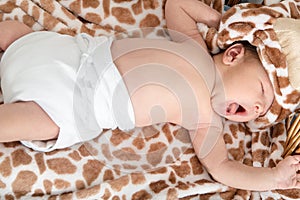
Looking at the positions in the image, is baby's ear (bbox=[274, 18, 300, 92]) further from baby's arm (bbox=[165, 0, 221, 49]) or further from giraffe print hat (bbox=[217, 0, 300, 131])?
baby's arm (bbox=[165, 0, 221, 49])

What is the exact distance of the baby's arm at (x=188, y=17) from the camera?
1.61m

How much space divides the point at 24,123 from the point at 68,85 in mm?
163

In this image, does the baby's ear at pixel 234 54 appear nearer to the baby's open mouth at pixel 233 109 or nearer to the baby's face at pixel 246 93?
the baby's face at pixel 246 93

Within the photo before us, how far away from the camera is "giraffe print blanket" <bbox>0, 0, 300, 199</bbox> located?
1402 mm

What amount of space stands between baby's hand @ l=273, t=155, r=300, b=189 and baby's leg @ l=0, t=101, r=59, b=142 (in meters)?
0.66

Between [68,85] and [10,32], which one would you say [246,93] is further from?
[10,32]

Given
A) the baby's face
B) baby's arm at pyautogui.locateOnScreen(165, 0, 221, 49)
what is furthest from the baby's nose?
baby's arm at pyautogui.locateOnScreen(165, 0, 221, 49)

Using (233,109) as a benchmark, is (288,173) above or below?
below

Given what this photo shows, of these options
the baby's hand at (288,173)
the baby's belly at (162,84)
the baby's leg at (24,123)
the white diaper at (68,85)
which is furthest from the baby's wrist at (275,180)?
the baby's leg at (24,123)

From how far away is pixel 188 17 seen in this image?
1611mm

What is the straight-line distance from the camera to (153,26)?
1674 millimetres

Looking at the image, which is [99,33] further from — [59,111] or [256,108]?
[256,108]

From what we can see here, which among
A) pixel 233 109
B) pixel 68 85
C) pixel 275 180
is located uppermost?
pixel 68 85

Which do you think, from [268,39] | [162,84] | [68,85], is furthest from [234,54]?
[68,85]
